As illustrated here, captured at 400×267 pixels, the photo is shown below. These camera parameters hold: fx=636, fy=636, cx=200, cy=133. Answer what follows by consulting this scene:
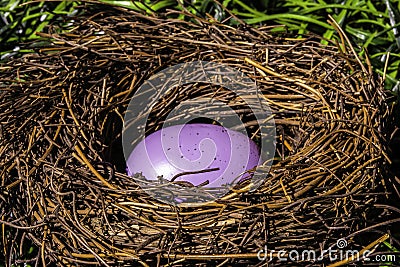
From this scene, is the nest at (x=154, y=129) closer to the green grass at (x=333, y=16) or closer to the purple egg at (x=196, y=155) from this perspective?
the purple egg at (x=196, y=155)

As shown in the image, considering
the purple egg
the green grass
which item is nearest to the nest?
the purple egg

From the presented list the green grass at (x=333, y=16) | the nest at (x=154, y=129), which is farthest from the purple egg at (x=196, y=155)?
the green grass at (x=333, y=16)

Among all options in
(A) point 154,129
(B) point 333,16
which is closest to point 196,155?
(A) point 154,129

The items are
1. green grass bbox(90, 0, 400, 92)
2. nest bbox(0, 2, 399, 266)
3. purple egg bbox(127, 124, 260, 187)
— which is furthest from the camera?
green grass bbox(90, 0, 400, 92)

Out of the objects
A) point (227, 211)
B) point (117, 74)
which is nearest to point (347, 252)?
point (227, 211)

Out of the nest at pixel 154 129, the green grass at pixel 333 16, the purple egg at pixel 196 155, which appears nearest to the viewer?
the nest at pixel 154 129

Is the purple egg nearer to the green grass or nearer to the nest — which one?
the nest

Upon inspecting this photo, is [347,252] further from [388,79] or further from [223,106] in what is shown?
[388,79]
